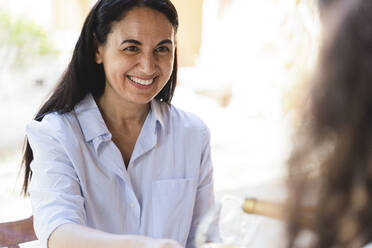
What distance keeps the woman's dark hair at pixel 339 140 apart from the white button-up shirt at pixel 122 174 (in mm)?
842

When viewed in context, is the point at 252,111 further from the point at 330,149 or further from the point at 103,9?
the point at 330,149

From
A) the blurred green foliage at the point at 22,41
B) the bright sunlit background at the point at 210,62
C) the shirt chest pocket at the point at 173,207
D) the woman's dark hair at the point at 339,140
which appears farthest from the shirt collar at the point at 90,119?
the blurred green foliage at the point at 22,41

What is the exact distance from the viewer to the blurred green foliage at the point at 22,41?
5.09 m

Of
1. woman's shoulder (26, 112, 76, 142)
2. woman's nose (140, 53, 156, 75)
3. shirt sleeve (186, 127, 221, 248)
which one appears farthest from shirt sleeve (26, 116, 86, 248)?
shirt sleeve (186, 127, 221, 248)

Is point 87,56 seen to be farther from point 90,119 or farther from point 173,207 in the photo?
point 173,207

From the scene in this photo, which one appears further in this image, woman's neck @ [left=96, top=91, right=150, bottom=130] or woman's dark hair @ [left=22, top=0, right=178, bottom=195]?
woman's neck @ [left=96, top=91, right=150, bottom=130]

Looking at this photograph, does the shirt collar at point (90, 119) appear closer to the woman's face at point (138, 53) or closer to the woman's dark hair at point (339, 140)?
the woman's face at point (138, 53)

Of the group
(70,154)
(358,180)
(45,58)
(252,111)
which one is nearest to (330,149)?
(358,180)

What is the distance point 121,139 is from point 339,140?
114 cm

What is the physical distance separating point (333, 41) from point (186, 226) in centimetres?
112

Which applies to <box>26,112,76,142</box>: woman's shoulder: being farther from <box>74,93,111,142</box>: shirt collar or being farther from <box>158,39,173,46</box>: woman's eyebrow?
<box>158,39,173,46</box>: woman's eyebrow

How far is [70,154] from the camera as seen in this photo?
4.34 feet

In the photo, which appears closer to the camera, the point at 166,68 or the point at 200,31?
the point at 166,68

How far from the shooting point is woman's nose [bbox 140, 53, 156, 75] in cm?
137
